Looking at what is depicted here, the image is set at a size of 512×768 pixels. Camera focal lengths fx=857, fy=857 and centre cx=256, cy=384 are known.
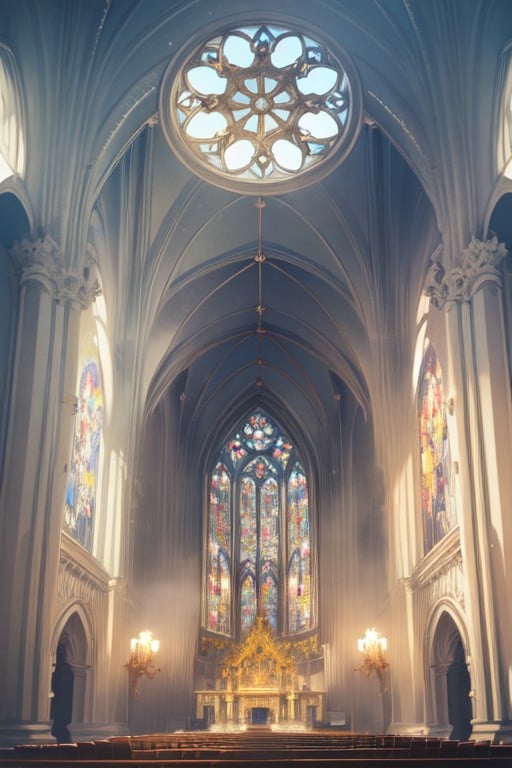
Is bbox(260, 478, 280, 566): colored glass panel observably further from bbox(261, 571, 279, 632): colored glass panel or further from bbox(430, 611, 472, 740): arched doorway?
bbox(430, 611, 472, 740): arched doorway

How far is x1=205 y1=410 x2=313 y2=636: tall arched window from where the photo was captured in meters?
33.2

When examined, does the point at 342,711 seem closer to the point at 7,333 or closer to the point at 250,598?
the point at 250,598

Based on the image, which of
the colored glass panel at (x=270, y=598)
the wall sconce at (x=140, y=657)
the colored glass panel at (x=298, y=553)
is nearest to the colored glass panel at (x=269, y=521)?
the colored glass panel at (x=298, y=553)

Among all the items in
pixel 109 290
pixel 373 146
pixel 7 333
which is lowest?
pixel 7 333

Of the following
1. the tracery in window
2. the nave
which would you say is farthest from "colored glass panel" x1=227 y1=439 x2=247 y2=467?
the nave

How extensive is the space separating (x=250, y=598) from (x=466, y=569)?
71.8 ft

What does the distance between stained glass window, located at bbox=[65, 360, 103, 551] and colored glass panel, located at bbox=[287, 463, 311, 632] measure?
15.5 metres

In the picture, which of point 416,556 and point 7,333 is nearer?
point 7,333

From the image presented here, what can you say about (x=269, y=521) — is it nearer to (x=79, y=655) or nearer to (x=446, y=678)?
(x=446, y=678)

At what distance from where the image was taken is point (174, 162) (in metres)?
21.7

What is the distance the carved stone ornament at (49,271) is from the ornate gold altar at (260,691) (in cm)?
1820

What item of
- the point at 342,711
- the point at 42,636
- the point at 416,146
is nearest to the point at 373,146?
the point at 416,146

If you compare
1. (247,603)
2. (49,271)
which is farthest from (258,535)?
(49,271)

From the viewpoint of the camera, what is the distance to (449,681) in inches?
730
